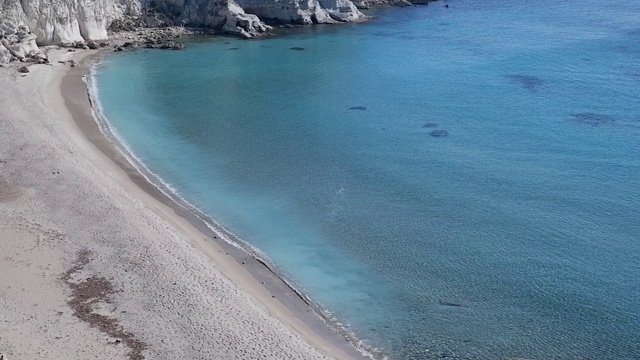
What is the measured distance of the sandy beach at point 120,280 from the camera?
69.0 ft

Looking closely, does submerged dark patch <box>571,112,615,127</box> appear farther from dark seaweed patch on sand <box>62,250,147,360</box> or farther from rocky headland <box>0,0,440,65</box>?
rocky headland <box>0,0,440,65</box>

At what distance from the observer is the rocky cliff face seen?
176 feet

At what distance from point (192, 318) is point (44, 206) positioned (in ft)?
37.0

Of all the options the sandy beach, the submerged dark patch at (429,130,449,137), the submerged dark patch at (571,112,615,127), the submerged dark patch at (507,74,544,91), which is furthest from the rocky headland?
the submerged dark patch at (571,112,615,127)

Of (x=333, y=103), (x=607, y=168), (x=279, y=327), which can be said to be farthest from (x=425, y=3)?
(x=279, y=327)

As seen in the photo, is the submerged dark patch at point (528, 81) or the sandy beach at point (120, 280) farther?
the submerged dark patch at point (528, 81)

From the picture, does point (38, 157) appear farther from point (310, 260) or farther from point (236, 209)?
point (310, 260)

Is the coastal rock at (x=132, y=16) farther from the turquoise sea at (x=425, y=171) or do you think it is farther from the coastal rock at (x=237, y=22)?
the turquoise sea at (x=425, y=171)

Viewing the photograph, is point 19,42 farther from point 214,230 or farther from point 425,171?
point 425,171

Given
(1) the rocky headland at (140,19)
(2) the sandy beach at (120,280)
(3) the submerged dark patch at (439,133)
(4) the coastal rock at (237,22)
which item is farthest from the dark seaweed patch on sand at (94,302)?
(4) the coastal rock at (237,22)

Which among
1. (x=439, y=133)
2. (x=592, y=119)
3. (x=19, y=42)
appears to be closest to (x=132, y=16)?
(x=19, y=42)

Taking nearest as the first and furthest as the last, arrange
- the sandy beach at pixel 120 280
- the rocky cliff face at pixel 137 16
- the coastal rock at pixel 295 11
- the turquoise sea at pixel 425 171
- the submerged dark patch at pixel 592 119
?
the sandy beach at pixel 120 280, the turquoise sea at pixel 425 171, the submerged dark patch at pixel 592 119, the rocky cliff face at pixel 137 16, the coastal rock at pixel 295 11

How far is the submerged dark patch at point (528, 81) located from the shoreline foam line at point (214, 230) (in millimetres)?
29629

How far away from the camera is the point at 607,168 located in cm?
3616
